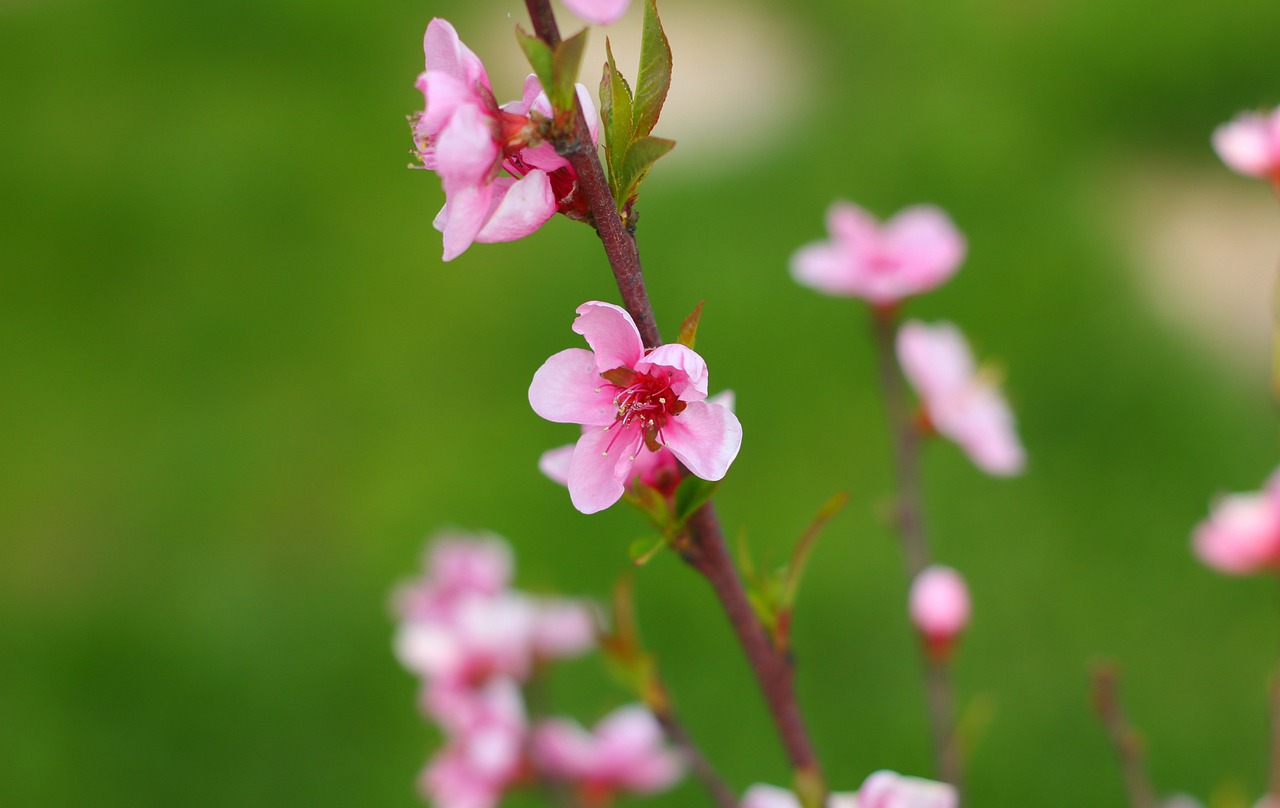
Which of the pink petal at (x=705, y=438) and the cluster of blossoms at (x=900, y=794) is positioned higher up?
the pink petal at (x=705, y=438)

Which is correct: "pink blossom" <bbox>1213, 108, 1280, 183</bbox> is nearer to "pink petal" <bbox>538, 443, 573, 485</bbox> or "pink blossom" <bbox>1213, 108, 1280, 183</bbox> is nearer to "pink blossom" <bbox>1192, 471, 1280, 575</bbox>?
"pink blossom" <bbox>1192, 471, 1280, 575</bbox>

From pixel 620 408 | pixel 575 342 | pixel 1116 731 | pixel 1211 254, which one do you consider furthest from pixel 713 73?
pixel 620 408

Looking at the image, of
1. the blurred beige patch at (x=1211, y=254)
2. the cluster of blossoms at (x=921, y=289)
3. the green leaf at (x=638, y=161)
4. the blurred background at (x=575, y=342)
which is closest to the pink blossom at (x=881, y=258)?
the cluster of blossoms at (x=921, y=289)

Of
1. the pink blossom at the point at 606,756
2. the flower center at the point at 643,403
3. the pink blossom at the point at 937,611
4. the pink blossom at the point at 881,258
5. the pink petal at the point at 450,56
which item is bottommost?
the pink blossom at the point at 606,756

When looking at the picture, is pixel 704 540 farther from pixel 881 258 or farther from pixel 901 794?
pixel 881 258

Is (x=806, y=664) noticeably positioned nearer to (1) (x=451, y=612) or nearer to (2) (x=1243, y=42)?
(1) (x=451, y=612)

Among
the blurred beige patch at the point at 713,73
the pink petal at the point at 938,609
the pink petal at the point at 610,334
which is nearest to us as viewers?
the pink petal at the point at 610,334

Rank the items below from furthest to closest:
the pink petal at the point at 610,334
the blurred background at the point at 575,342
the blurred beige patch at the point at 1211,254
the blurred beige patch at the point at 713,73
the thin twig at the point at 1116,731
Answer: the blurred beige patch at the point at 713,73 < the blurred beige patch at the point at 1211,254 < the blurred background at the point at 575,342 < the thin twig at the point at 1116,731 < the pink petal at the point at 610,334

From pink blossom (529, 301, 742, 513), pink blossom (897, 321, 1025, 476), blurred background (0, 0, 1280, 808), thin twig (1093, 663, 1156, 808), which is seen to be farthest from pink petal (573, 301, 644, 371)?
blurred background (0, 0, 1280, 808)

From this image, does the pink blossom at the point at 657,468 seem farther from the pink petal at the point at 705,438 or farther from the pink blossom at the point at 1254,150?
the pink blossom at the point at 1254,150
